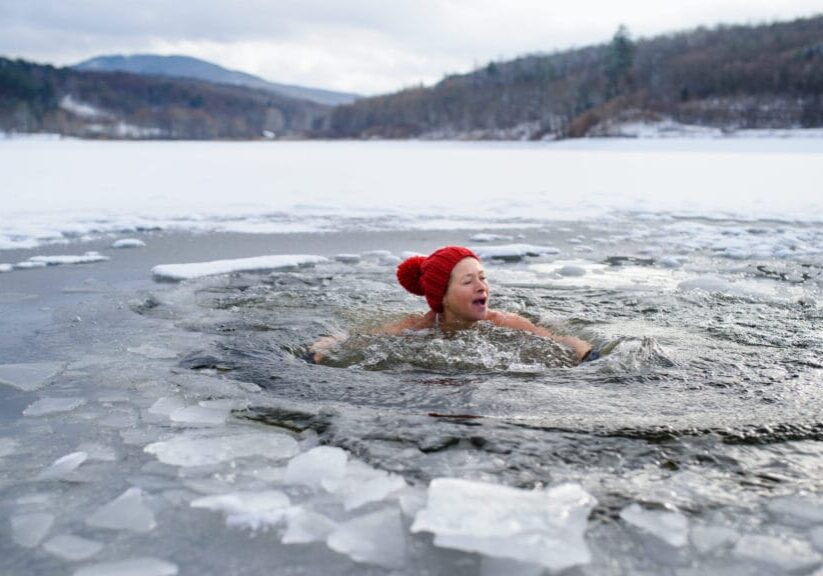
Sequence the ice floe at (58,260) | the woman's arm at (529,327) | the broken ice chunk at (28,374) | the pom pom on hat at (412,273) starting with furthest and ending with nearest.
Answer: the ice floe at (58,260), the pom pom on hat at (412,273), the woman's arm at (529,327), the broken ice chunk at (28,374)

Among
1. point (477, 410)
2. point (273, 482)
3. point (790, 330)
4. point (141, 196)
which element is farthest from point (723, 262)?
point (141, 196)

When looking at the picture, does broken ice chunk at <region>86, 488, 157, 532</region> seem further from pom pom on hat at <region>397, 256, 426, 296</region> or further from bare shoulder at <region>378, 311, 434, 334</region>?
pom pom on hat at <region>397, 256, 426, 296</region>

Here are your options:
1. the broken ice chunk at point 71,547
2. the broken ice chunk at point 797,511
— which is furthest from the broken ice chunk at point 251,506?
the broken ice chunk at point 797,511

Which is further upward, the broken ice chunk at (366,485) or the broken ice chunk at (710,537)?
the broken ice chunk at (710,537)

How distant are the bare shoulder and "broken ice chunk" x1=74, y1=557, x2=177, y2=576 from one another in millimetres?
2469

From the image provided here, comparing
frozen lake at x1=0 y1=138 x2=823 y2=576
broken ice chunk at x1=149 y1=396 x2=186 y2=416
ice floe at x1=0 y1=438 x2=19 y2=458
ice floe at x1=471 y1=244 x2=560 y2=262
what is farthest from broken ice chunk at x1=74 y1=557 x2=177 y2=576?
ice floe at x1=471 y1=244 x2=560 y2=262

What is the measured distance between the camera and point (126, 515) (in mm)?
1791

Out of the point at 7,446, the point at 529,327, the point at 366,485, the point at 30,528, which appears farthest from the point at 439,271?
the point at 30,528

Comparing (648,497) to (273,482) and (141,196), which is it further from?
(141,196)

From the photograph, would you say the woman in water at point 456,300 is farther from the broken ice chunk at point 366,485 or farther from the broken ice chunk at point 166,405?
the broken ice chunk at point 366,485

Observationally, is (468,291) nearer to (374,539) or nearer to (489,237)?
(374,539)

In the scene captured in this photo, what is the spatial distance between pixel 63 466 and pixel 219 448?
418 millimetres

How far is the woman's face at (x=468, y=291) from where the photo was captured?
391 centimetres

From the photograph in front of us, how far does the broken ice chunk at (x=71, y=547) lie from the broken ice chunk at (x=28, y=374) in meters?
1.28
